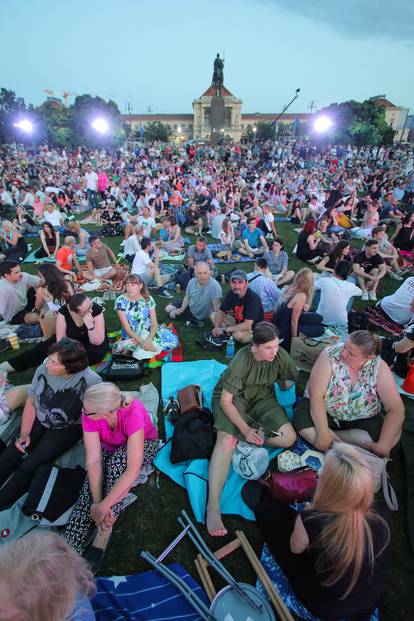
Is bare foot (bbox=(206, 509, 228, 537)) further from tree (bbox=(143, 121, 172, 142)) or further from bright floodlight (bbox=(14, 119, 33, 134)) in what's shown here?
tree (bbox=(143, 121, 172, 142))

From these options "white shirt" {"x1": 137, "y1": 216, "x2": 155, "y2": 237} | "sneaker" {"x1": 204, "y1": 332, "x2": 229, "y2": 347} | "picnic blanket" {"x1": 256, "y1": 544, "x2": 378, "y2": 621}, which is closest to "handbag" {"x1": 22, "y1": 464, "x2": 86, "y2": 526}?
"picnic blanket" {"x1": 256, "y1": 544, "x2": 378, "y2": 621}

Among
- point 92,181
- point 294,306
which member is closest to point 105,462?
point 294,306

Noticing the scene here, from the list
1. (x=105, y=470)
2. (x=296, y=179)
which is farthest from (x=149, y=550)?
(x=296, y=179)

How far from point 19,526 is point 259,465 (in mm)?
2124

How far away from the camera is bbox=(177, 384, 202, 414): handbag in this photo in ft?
11.6

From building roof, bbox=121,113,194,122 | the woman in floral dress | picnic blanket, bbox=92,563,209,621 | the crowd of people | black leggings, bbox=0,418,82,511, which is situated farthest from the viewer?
building roof, bbox=121,113,194,122

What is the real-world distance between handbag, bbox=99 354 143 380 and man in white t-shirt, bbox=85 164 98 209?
12517 mm

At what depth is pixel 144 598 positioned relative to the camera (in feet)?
7.09

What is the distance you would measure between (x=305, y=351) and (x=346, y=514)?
9.48 ft

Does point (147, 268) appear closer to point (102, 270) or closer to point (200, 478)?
point (102, 270)

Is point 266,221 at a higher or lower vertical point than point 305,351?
higher

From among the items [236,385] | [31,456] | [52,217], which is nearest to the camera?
[31,456]

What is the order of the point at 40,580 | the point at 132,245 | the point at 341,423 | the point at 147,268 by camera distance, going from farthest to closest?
1. the point at 132,245
2. the point at 147,268
3. the point at 341,423
4. the point at 40,580

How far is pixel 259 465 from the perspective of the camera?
2977 millimetres
